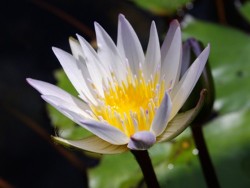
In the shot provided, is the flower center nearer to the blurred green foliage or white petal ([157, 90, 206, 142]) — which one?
white petal ([157, 90, 206, 142])

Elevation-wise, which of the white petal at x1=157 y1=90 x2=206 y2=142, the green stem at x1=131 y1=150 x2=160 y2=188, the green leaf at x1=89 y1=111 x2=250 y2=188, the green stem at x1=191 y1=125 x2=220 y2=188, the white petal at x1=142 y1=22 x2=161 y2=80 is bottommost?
the green leaf at x1=89 y1=111 x2=250 y2=188

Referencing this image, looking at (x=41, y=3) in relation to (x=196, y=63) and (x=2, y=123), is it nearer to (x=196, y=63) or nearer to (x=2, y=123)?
(x=2, y=123)

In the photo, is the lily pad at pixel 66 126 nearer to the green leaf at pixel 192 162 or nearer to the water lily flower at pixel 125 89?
the green leaf at pixel 192 162

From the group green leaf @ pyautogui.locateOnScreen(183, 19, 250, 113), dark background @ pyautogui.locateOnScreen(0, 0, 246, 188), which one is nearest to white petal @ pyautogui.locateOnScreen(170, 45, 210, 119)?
green leaf @ pyautogui.locateOnScreen(183, 19, 250, 113)

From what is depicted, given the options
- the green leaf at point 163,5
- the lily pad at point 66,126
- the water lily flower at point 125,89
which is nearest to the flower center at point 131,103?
the water lily flower at point 125,89

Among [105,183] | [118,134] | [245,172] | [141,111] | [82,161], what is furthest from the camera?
[82,161]

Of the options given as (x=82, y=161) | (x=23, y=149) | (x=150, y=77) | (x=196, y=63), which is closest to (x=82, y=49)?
(x=150, y=77)

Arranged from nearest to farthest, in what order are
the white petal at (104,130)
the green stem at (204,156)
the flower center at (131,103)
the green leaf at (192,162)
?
the white petal at (104,130)
the flower center at (131,103)
the green stem at (204,156)
the green leaf at (192,162)
